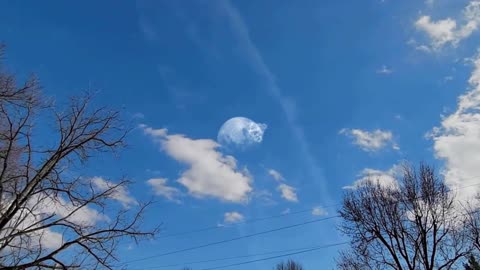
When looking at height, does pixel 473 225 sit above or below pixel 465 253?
above

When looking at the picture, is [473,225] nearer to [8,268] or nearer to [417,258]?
[417,258]

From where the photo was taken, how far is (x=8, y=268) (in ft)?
30.4

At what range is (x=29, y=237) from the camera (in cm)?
987

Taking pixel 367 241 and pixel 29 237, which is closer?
pixel 29 237

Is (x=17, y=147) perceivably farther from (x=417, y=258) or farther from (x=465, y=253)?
(x=465, y=253)

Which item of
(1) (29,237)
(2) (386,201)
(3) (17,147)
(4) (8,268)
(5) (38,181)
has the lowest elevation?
(4) (8,268)

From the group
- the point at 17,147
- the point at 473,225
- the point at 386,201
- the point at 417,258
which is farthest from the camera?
the point at 473,225

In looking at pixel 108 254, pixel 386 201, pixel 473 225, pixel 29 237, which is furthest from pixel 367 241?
pixel 29 237

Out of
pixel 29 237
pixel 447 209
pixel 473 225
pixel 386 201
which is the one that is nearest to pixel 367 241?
pixel 386 201

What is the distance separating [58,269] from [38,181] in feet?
6.66

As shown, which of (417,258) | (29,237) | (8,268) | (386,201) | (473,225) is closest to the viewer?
(8,268)

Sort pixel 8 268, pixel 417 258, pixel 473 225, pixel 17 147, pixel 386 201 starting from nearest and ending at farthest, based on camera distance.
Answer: pixel 8 268
pixel 17 147
pixel 417 258
pixel 386 201
pixel 473 225

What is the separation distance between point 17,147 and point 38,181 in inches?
47.6

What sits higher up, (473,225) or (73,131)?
(473,225)
